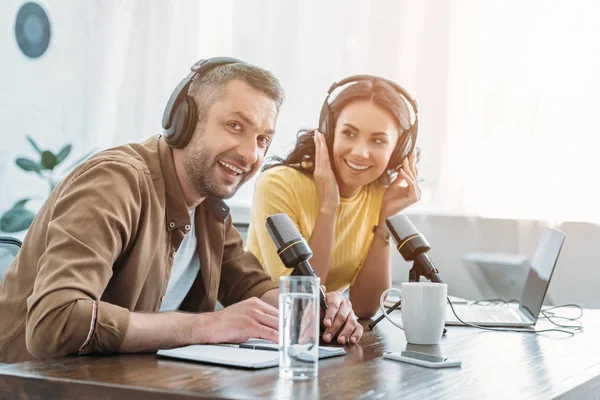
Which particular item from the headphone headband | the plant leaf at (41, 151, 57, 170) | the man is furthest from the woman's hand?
the plant leaf at (41, 151, 57, 170)

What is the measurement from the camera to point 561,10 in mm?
2660

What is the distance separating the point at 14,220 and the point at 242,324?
2373 millimetres

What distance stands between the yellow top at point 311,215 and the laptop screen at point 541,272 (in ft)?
1.56

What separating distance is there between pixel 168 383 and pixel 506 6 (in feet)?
7.55

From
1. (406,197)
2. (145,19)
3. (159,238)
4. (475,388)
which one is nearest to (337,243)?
(406,197)

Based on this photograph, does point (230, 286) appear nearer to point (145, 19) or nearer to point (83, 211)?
point (83, 211)

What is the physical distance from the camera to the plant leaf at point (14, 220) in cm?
323

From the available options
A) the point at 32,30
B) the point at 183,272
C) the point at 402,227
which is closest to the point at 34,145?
the point at 32,30

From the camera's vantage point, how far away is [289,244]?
122 cm

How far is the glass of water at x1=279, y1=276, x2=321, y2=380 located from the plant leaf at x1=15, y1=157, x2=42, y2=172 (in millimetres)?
2557

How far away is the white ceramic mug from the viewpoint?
51.8 inches

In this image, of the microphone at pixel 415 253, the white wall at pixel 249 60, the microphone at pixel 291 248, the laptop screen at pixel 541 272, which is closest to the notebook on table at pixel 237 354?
the microphone at pixel 291 248

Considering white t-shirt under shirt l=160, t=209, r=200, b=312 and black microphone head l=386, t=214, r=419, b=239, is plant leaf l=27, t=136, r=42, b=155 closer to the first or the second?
white t-shirt under shirt l=160, t=209, r=200, b=312

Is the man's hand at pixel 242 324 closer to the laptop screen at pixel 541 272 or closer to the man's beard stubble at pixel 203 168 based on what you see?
the man's beard stubble at pixel 203 168
